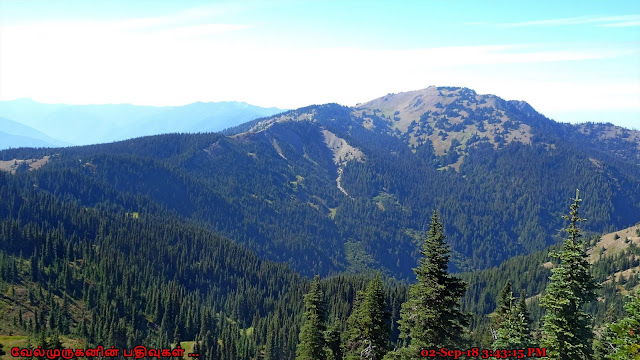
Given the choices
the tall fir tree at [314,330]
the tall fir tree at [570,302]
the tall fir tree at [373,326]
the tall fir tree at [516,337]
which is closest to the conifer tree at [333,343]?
the tall fir tree at [314,330]

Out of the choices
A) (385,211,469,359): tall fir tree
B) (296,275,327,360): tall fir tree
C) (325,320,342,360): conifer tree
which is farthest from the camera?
(325,320,342,360): conifer tree

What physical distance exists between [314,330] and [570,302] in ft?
91.0

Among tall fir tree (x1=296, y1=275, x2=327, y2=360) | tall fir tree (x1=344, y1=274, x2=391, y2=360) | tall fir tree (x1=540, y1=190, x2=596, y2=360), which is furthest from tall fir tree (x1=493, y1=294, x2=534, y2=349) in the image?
tall fir tree (x1=296, y1=275, x2=327, y2=360)

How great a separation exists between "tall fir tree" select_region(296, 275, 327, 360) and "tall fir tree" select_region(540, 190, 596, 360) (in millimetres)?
25462

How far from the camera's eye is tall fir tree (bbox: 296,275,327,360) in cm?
4844

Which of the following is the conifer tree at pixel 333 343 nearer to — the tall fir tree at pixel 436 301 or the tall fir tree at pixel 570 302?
the tall fir tree at pixel 436 301

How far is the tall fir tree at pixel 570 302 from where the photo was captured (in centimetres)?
2938

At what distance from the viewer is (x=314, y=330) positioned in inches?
1908

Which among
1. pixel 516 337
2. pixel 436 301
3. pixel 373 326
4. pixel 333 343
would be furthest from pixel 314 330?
pixel 436 301

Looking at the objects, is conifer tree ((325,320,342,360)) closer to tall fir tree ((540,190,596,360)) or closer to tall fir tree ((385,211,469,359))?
tall fir tree ((385,211,469,359))

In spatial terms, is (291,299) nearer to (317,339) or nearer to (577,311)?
(317,339)

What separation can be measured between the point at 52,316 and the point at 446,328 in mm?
140504

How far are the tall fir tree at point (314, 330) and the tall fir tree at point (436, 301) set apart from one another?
69.8 ft

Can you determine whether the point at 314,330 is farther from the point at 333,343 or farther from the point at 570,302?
the point at 570,302
